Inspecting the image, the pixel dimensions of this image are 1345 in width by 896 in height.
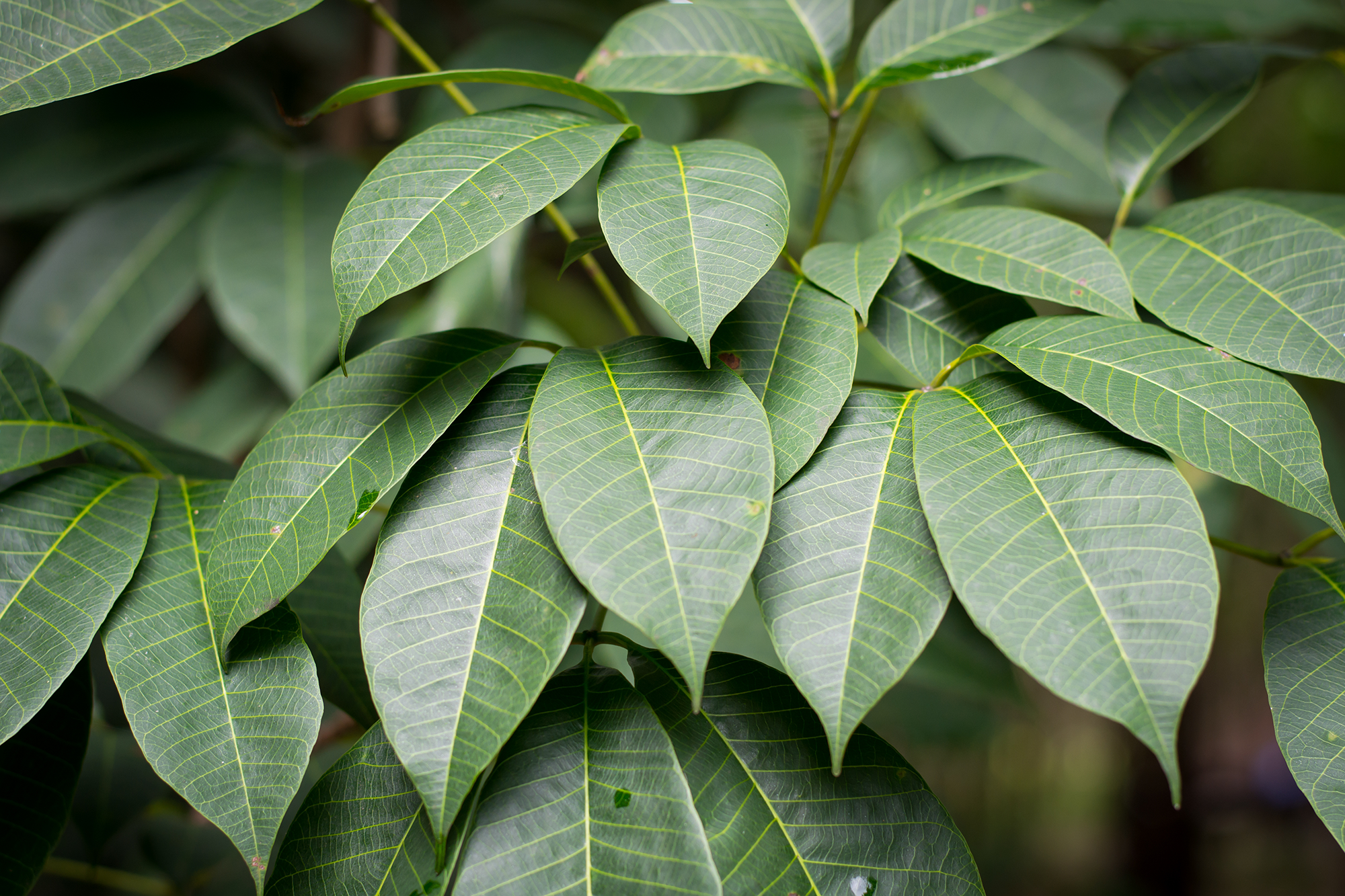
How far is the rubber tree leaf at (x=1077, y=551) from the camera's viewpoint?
0.33 m

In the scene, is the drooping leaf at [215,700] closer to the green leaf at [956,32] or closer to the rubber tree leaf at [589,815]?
the rubber tree leaf at [589,815]

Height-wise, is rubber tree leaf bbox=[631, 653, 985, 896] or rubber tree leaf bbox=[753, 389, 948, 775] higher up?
rubber tree leaf bbox=[753, 389, 948, 775]

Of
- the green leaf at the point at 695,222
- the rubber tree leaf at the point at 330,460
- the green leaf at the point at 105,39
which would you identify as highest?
the green leaf at the point at 105,39

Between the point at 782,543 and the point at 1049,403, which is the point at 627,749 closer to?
the point at 782,543

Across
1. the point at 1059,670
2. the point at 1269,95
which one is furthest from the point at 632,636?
the point at 1269,95

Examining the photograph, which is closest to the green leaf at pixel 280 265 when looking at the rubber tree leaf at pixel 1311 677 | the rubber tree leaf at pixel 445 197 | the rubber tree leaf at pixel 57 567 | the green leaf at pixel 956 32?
the rubber tree leaf at pixel 57 567

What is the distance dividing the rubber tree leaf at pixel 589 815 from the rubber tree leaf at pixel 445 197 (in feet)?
0.77

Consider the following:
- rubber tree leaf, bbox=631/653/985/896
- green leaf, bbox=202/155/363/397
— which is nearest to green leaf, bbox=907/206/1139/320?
rubber tree leaf, bbox=631/653/985/896

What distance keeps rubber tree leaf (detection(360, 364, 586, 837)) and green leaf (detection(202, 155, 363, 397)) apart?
0.53 metres

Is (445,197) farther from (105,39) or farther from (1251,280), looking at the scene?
(1251,280)

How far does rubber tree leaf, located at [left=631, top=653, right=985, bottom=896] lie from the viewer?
40 centimetres

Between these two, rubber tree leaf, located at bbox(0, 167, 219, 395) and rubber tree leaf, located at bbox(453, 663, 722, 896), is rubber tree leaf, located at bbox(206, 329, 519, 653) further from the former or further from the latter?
rubber tree leaf, located at bbox(0, 167, 219, 395)

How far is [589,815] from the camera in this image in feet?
1.28

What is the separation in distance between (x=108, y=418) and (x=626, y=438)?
0.51 metres
